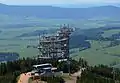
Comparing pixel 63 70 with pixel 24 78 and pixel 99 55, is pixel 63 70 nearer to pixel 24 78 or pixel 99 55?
pixel 24 78

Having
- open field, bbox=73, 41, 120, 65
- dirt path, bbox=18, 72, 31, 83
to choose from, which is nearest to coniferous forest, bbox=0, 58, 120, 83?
dirt path, bbox=18, 72, 31, 83

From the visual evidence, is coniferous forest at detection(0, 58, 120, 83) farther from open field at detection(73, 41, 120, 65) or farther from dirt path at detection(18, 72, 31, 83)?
open field at detection(73, 41, 120, 65)

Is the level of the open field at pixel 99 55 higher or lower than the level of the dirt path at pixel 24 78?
lower

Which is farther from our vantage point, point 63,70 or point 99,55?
point 99,55

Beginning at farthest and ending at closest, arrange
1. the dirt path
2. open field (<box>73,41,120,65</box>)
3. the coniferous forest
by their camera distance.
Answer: open field (<box>73,41,120,65</box>), the coniferous forest, the dirt path

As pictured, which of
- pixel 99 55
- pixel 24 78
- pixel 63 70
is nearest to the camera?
pixel 24 78

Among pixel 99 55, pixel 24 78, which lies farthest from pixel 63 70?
pixel 99 55

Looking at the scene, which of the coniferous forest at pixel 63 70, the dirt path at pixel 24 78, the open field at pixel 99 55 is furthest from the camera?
the open field at pixel 99 55

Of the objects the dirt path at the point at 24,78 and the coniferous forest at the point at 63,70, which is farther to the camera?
the coniferous forest at the point at 63,70

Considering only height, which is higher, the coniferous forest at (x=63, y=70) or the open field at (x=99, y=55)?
the coniferous forest at (x=63, y=70)

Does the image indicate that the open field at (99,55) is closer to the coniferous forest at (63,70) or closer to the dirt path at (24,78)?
the coniferous forest at (63,70)

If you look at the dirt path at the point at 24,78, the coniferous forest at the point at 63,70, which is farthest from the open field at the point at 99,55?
the dirt path at the point at 24,78

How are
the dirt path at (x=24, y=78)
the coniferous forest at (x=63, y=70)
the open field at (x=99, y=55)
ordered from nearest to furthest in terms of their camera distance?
the dirt path at (x=24, y=78) → the coniferous forest at (x=63, y=70) → the open field at (x=99, y=55)
